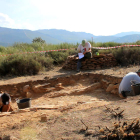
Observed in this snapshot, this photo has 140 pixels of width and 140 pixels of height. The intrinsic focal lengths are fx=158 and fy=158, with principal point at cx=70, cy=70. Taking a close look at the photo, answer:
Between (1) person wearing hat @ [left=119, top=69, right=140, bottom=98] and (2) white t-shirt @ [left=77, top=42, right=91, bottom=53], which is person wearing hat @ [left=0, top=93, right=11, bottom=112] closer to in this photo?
(1) person wearing hat @ [left=119, top=69, right=140, bottom=98]

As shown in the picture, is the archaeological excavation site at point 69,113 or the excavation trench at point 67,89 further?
the excavation trench at point 67,89

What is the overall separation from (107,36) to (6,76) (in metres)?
60.2

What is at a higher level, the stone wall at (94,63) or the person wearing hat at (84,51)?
the person wearing hat at (84,51)

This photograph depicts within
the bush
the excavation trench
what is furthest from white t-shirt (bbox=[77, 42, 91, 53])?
the bush

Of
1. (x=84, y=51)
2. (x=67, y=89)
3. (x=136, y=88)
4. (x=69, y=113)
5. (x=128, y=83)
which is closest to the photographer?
(x=69, y=113)

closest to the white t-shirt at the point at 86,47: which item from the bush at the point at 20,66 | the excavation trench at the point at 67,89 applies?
the excavation trench at the point at 67,89

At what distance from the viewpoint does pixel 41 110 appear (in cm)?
382

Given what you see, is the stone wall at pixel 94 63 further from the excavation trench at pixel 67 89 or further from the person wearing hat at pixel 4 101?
the person wearing hat at pixel 4 101

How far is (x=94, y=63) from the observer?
8.75 metres

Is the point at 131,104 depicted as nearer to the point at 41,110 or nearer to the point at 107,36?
the point at 41,110

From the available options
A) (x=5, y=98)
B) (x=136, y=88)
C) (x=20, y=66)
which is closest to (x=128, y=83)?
(x=136, y=88)

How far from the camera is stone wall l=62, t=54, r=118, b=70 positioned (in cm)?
863

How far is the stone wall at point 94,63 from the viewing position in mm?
8628

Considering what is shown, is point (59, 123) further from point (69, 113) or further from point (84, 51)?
point (84, 51)
